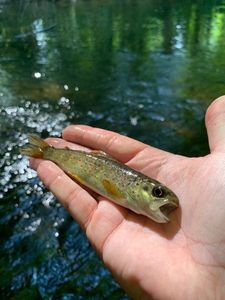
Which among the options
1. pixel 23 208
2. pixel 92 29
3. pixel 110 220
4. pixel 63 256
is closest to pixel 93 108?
pixel 23 208

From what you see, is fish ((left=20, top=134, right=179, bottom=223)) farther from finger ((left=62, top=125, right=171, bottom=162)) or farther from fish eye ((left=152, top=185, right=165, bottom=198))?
finger ((left=62, top=125, right=171, bottom=162))

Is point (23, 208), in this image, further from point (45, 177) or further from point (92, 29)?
point (92, 29)

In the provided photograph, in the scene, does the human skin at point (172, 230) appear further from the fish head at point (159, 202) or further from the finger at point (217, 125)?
the fish head at point (159, 202)

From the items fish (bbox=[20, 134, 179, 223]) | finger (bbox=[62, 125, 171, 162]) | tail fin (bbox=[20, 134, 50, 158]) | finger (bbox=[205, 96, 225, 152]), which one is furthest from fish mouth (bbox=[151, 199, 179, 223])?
tail fin (bbox=[20, 134, 50, 158])

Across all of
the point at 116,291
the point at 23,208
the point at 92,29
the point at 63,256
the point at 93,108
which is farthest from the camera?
the point at 92,29

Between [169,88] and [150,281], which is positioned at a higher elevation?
[150,281]

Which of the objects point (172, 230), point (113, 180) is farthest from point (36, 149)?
point (172, 230)
